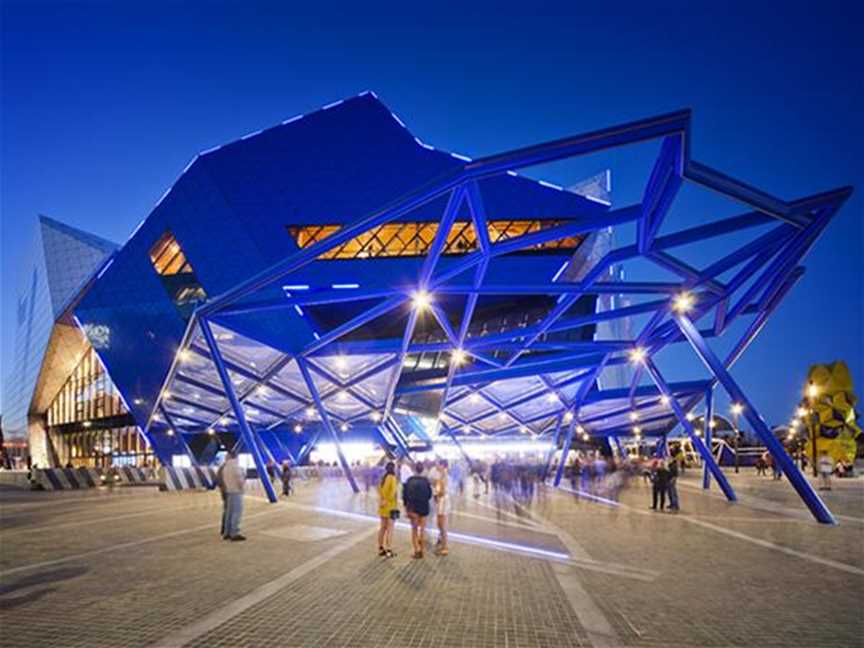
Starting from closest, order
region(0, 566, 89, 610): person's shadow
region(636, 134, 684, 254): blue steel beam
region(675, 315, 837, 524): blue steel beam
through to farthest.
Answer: region(0, 566, 89, 610): person's shadow < region(636, 134, 684, 254): blue steel beam < region(675, 315, 837, 524): blue steel beam

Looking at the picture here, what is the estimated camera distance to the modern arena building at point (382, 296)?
627 inches

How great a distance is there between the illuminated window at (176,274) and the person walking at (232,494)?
22.1 meters

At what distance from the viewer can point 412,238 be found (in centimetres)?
3472

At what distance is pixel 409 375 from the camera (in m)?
37.3

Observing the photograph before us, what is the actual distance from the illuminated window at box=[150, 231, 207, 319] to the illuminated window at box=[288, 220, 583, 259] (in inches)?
257

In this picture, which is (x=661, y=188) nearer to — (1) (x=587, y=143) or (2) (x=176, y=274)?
(1) (x=587, y=143)

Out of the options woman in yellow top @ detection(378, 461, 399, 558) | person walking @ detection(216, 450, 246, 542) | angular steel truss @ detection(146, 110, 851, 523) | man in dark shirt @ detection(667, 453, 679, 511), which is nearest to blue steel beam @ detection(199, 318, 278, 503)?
angular steel truss @ detection(146, 110, 851, 523)

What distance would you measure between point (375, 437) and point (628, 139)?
40.8 meters

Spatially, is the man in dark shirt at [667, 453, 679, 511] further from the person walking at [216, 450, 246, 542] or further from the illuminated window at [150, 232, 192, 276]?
the illuminated window at [150, 232, 192, 276]

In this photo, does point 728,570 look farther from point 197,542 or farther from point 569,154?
point 197,542

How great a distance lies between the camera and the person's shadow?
664cm

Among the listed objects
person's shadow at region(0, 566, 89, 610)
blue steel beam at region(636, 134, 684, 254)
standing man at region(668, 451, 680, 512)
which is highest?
blue steel beam at region(636, 134, 684, 254)

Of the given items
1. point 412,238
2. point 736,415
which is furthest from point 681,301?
point 736,415

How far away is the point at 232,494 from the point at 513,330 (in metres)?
16.0
